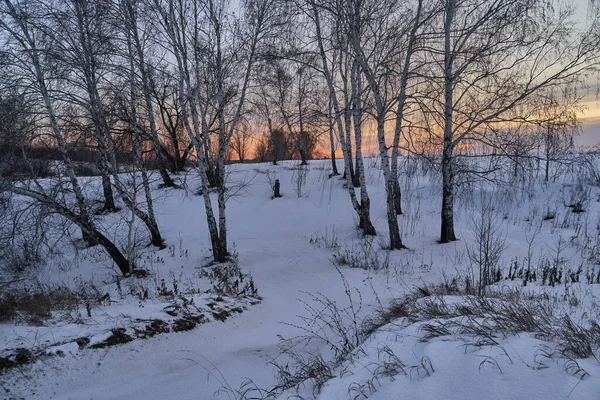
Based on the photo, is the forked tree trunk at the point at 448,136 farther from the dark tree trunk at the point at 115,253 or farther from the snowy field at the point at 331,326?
the dark tree trunk at the point at 115,253

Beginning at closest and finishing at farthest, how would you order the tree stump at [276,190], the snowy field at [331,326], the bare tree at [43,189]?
the snowy field at [331,326] → the bare tree at [43,189] → the tree stump at [276,190]

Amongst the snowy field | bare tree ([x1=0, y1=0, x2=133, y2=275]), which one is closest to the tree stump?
the snowy field

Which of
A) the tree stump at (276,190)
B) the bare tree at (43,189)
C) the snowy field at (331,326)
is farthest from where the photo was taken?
the tree stump at (276,190)

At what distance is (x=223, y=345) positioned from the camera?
489 centimetres

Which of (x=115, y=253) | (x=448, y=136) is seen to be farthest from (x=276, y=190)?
(x=448, y=136)

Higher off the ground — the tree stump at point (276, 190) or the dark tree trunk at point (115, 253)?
the tree stump at point (276, 190)

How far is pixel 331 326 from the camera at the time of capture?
4.26m

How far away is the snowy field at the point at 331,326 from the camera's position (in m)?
2.42

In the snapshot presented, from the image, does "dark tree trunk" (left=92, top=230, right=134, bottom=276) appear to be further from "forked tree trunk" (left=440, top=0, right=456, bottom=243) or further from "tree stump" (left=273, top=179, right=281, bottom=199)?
"forked tree trunk" (left=440, top=0, right=456, bottom=243)

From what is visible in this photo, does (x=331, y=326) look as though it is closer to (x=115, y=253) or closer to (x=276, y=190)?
(x=115, y=253)

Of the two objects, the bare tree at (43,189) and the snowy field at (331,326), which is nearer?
the snowy field at (331,326)

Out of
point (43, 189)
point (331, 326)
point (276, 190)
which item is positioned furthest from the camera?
point (276, 190)

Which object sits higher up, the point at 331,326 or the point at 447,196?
the point at 447,196

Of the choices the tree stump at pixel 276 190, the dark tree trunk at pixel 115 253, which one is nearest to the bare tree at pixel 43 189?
the dark tree trunk at pixel 115 253
